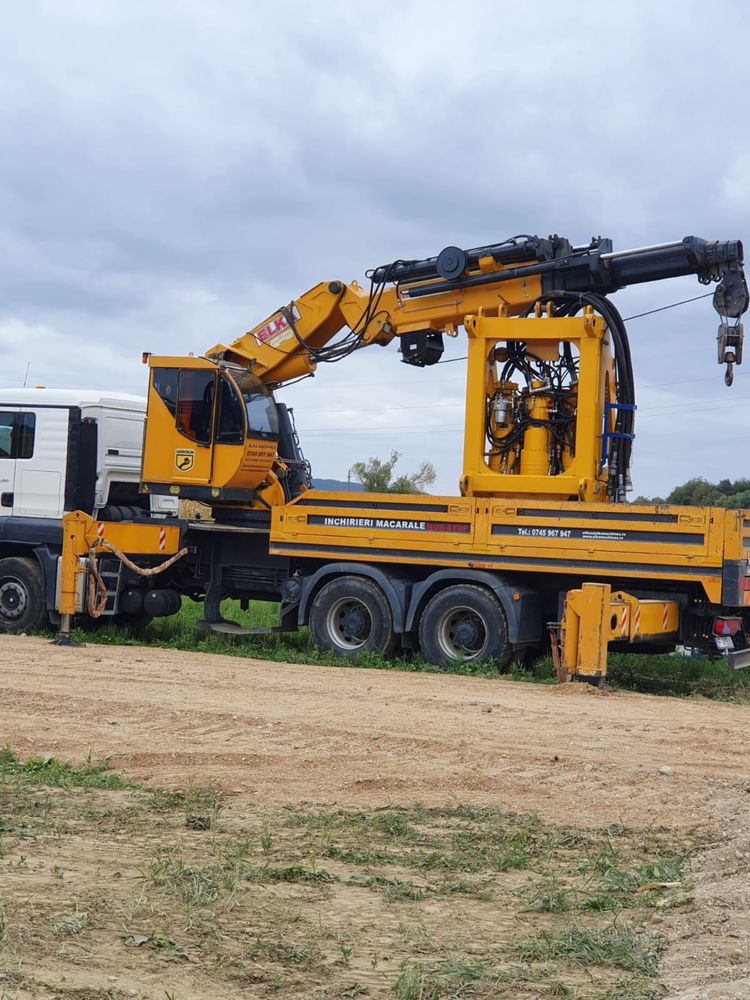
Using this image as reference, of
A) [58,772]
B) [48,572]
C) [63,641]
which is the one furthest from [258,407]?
[58,772]

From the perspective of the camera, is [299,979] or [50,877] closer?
[299,979]

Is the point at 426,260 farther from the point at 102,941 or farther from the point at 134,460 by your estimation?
the point at 102,941

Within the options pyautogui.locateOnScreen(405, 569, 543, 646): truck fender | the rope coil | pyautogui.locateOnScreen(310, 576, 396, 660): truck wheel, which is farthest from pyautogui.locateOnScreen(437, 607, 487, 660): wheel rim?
the rope coil

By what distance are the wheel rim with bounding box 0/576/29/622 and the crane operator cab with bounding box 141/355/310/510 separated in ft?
7.13

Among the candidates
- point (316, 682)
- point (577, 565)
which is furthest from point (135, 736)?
point (577, 565)

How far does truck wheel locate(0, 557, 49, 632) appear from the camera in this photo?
17.3 meters

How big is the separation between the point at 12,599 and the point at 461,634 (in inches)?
255

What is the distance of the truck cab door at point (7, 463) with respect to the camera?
58.0 feet

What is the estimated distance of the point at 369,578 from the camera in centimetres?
1554

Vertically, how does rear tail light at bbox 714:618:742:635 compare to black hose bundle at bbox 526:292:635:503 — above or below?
below

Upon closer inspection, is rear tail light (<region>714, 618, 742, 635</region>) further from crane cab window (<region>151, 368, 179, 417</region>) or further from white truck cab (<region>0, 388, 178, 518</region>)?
white truck cab (<region>0, 388, 178, 518</region>)

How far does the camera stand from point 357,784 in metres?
8.23

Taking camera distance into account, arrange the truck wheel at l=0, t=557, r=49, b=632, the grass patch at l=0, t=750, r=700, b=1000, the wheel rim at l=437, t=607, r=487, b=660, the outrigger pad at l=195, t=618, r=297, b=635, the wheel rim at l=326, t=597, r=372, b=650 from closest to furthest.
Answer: the grass patch at l=0, t=750, r=700, b=1000 < the wheel rim at l=437, t=607, r=487, b=660 < the wheel rim at l=326, t=597, r=372, b=650 < the outrigger pad at l=195, t=618, r=297, b=635 < the truck wheel at l=0, t=557, r=49, b=632

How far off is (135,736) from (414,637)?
6313mm
